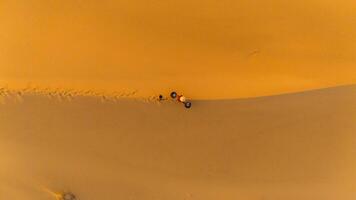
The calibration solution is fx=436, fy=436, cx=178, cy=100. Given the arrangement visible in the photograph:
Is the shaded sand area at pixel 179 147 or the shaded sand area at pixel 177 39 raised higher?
the shaded sand area at pixel 177 39

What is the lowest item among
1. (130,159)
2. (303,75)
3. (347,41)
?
(130,159)

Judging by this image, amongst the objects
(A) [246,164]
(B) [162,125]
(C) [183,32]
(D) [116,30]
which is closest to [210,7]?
(C) [183,32]

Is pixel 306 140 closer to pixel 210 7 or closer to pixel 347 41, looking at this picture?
pixel 347 41

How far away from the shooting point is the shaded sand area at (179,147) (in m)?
4.67

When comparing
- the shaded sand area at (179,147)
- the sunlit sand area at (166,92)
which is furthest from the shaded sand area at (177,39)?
the shaded sand area at (179,147)

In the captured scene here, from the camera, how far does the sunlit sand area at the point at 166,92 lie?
15.1 feet

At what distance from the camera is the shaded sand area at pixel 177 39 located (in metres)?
4.61

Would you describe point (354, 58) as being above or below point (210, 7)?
below

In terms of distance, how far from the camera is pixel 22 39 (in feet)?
15.2

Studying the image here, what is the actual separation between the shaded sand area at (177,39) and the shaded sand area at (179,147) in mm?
234

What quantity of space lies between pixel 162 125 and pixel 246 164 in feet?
3.36

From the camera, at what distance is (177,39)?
465 cm

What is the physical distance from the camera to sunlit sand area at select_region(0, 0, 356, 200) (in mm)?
4613

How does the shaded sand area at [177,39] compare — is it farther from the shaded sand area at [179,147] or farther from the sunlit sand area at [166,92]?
the shaded sand area at [179,147]
